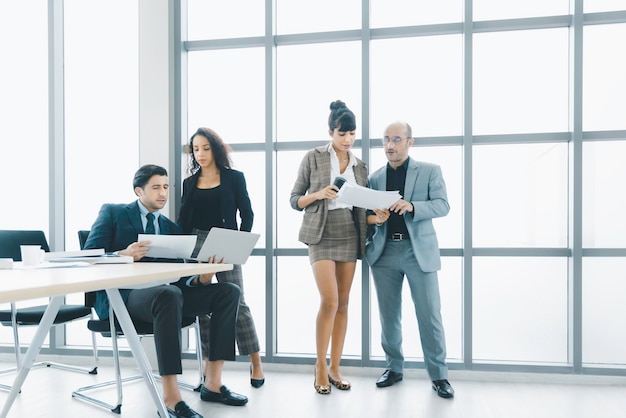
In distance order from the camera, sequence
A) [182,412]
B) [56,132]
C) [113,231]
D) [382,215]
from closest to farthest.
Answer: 1. [182,412]
2. [113,231]
3. [382,215]
4. [56,132]

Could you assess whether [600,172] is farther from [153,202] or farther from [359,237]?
[153,202]

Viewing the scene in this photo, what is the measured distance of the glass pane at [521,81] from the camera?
3408 millimetres

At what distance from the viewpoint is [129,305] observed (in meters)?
2.51

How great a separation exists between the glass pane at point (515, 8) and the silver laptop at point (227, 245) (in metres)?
2.32

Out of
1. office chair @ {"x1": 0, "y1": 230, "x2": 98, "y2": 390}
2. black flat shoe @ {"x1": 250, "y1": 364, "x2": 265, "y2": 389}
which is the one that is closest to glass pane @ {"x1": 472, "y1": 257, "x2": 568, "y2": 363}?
black flat shoe @ {"x1": 250, "y1": 364, "x2": 265, "y2": 389}

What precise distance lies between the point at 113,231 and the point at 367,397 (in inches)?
66.4

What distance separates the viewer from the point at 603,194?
333cm

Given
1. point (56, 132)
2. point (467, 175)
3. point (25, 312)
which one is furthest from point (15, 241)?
point (467, 175)

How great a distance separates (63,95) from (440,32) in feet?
9.47

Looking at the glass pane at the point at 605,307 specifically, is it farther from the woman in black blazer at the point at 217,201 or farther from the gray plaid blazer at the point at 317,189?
the woman in black blazer at the point at 217,201

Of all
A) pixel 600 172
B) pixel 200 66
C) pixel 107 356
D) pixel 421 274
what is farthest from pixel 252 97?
pixel 600 172

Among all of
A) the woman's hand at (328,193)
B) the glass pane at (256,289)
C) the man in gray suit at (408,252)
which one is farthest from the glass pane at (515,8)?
the glass pane at (256,289)

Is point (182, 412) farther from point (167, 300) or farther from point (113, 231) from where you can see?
point (113, 231)

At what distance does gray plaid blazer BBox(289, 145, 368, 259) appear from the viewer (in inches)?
120
